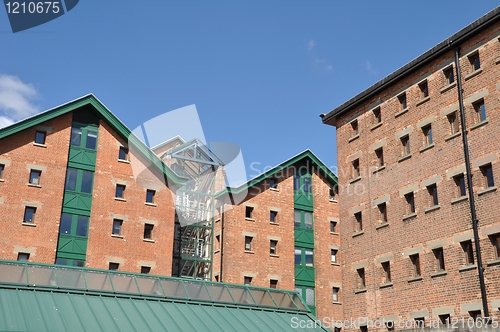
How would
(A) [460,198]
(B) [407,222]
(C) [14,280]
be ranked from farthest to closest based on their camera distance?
(B) [407,222]
(A) [460,198]
(C) [14,280]

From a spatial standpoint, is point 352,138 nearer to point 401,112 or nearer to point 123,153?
point 401,112

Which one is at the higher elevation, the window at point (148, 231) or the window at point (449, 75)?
the window at point (449, 75)

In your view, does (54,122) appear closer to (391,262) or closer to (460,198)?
(391,262)

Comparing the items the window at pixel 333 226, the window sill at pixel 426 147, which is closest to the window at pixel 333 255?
the window at pixel 333 226

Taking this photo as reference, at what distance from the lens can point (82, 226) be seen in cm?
3791

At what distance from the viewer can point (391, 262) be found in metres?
31.1

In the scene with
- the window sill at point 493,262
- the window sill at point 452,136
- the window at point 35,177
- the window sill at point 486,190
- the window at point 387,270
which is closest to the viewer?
the window sill at point 493,262

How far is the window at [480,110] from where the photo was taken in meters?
27.3

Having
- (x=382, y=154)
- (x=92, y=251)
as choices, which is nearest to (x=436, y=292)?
(x=382, y=154)

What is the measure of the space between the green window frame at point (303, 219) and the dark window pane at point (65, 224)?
18365mm

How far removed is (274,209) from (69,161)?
16.6 m

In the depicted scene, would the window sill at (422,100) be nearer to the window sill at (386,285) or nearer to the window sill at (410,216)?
the window sill at (410,216)

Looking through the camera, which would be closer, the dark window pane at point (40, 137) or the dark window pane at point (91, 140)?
the dark window pane at point (40, 137)

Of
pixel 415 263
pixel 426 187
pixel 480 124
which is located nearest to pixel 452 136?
pixel 480 124
